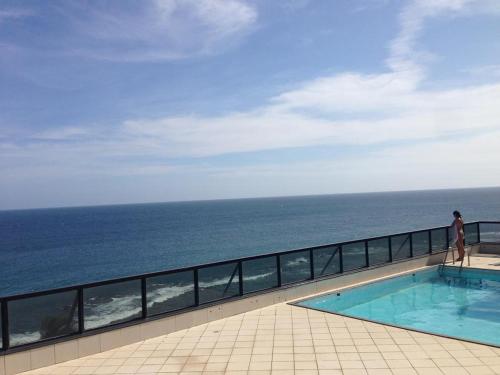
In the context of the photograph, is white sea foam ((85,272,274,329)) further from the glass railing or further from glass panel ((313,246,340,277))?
glass panel ((313,246,340,277))

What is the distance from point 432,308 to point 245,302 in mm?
5220

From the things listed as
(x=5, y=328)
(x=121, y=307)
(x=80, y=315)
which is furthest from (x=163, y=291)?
(x=5, y=328)

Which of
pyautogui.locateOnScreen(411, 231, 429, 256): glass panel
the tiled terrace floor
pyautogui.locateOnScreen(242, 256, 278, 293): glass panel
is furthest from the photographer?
pyautogui.locateOnScreen(411, 231, 429, 256): glass panel

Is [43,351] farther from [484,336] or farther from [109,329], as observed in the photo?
[484,336]

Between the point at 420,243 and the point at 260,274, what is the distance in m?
7.10

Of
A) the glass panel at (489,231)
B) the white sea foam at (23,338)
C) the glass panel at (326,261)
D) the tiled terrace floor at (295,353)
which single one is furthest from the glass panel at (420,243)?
the white sea foam at (23,338)

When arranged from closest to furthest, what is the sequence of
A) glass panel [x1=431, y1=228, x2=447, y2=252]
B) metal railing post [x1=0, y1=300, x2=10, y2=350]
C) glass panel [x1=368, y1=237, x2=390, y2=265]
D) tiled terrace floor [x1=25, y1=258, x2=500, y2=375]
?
1. tiled terrace floor [x1=25, y1=258, x2=500, y2=375]
2. metal railing post [x1=0, y1=300, x2=10, y2=350]
3. glass panel [x1=368, y1=237, x2=390, y2=265]
4. glass panel [x1=431, y1=228, x2=447, y2=252]

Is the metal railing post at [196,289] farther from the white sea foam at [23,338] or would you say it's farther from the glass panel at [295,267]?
the white sea foam at [23,338]

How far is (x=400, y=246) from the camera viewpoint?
14.1 meters

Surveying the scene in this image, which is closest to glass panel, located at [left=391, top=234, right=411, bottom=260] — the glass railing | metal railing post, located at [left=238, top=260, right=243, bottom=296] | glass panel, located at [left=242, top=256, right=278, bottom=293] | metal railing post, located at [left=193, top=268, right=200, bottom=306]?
the glass railing

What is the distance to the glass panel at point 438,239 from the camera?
50.6 feet

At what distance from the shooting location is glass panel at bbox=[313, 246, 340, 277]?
38.7 feet

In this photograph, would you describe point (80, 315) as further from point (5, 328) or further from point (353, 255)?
point (353, 255)

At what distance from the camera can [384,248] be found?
545 inches
